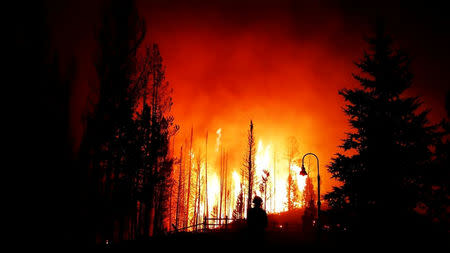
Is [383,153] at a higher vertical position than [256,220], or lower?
higher

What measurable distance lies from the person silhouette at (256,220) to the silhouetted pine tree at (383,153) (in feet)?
23.5

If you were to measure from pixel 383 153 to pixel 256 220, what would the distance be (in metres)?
9.92

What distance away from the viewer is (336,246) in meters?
15.3

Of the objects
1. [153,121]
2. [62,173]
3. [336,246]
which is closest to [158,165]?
[153,121]

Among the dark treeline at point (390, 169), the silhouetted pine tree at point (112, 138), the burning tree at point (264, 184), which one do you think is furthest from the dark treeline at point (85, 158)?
the burning tree at point (264, 184)

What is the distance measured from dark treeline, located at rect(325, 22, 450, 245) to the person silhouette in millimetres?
6905

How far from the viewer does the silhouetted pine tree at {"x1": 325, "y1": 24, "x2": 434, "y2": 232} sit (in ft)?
49.2

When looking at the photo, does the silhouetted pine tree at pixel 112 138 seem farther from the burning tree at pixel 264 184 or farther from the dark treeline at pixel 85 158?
the burning tree at pixel 264 184

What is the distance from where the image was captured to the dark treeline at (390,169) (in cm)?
1473

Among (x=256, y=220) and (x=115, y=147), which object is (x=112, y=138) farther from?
(x=256, y=220)

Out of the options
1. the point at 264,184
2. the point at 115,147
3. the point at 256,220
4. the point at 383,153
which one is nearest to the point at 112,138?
the point at 115,147

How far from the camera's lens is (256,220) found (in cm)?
1057

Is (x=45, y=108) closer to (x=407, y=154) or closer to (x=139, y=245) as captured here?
(x=139, y=245)

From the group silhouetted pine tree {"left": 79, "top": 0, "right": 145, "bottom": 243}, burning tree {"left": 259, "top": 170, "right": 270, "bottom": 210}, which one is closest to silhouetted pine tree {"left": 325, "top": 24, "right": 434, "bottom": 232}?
silhouetted pine tree {"left": 79, "top": 0, "right": 145, "bottom": 243}
